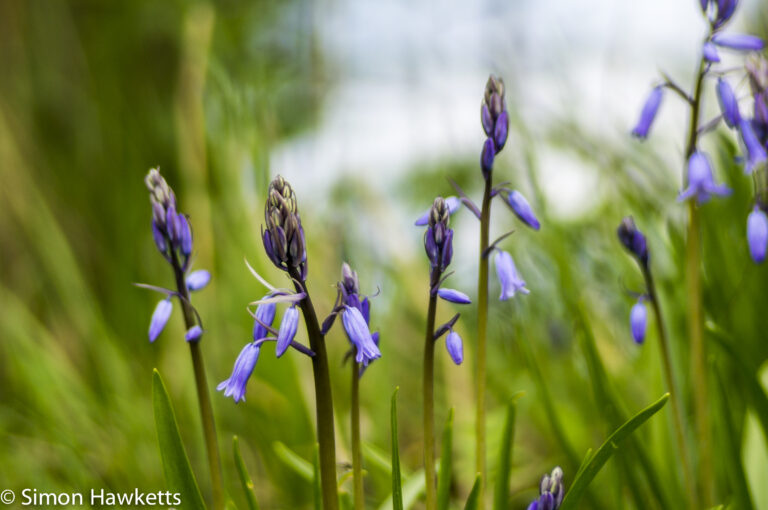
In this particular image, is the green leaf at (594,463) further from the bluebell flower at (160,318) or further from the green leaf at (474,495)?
the bluebell flower at (160,318)

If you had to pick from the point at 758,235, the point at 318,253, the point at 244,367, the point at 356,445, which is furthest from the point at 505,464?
the point at 318,253

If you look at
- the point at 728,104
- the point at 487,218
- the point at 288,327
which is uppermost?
the point at 728,104

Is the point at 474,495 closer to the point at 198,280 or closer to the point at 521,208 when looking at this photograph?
the point at 521,208

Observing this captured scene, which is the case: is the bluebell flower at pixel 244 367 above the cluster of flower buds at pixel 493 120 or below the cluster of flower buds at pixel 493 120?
below

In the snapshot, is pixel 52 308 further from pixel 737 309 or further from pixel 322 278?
pixel 737 309

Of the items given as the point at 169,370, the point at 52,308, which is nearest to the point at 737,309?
the point at 169,370

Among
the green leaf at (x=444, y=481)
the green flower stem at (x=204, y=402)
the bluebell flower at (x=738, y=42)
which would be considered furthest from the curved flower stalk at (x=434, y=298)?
the bluebell flower at (x=738, y=42)
